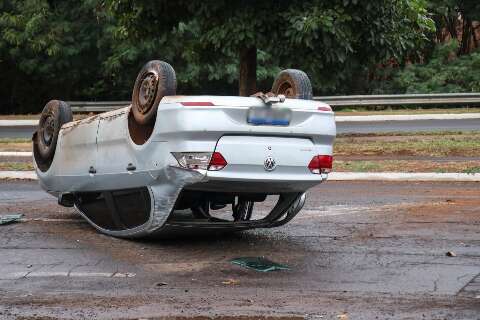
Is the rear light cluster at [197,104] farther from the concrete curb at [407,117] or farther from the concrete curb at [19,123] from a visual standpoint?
the concrete curb at [19,123]

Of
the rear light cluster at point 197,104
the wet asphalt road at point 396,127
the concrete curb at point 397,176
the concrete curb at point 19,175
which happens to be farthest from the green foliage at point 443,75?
the rear light cluster at point 197,104

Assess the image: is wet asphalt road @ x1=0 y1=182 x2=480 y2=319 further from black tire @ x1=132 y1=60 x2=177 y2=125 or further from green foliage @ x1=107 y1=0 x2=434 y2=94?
green foliage @ x1=107 y1=0 x2=434 y2=94

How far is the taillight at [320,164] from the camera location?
8047mm

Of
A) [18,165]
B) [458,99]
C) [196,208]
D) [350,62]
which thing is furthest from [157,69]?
[458,99]

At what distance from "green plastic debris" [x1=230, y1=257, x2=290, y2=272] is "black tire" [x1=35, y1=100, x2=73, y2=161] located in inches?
115

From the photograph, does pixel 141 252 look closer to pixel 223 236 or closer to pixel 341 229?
pixel 223 236

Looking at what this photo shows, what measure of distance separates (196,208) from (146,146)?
1037 millimetres

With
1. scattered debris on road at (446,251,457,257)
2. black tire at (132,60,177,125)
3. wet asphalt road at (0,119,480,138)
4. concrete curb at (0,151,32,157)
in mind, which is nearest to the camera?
black tire at (132,60,177,125)

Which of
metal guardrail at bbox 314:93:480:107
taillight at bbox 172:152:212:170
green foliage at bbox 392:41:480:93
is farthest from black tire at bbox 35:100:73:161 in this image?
green foliage at bbox 392:41:480:93

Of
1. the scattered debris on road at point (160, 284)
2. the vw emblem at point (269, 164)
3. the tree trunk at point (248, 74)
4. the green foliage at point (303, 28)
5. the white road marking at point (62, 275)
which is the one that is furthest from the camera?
the tree trunk at point (248, 74)

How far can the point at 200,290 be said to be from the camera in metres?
6.87

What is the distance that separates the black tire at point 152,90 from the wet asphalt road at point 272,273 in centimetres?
129

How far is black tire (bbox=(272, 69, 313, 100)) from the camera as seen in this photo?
8539 mm

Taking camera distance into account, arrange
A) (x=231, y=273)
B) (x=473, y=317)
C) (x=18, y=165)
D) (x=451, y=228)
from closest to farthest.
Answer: (x=473, y=317), (x=231, y=273), (x=451, y=228), (x=18, y=165)
